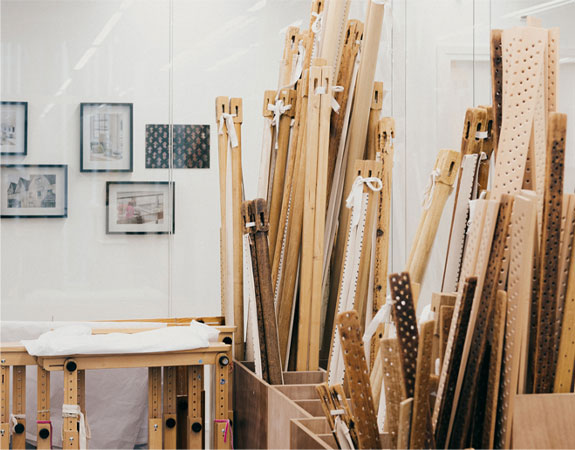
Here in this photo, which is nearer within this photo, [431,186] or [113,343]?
[431,186]

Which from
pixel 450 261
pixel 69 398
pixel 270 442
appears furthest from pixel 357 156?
pixel 69 398

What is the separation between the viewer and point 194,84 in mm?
4109

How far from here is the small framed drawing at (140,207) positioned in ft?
13.2

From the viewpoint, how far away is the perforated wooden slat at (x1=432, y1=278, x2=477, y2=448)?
151 cm

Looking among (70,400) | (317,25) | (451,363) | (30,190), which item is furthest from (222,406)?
(30,190)

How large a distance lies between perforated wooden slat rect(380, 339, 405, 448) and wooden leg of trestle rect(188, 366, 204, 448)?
1419 millimetres

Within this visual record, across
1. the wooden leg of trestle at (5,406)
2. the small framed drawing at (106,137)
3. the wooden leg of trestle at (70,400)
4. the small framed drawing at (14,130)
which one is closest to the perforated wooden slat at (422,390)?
the wooden leg of trestle at (70,400)

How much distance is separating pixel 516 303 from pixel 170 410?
1669mm

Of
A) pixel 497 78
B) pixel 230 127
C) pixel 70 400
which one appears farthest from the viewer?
pixel 230 127

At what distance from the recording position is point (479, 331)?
1.51 m

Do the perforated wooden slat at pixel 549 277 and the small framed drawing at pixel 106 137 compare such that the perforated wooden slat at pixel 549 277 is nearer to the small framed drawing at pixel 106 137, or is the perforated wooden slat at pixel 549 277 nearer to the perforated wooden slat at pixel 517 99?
the perforated wooden slat at pixel 517 99

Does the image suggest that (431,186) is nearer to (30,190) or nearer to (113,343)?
(113,343)

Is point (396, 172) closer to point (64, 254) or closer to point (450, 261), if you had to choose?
point (450, 261)

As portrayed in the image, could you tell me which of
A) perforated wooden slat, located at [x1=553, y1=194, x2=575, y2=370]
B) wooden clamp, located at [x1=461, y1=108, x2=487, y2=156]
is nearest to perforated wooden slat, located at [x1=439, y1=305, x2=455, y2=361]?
perforated wooden slat, located at [x1=553, y1=194, x2=575, y2=370]
